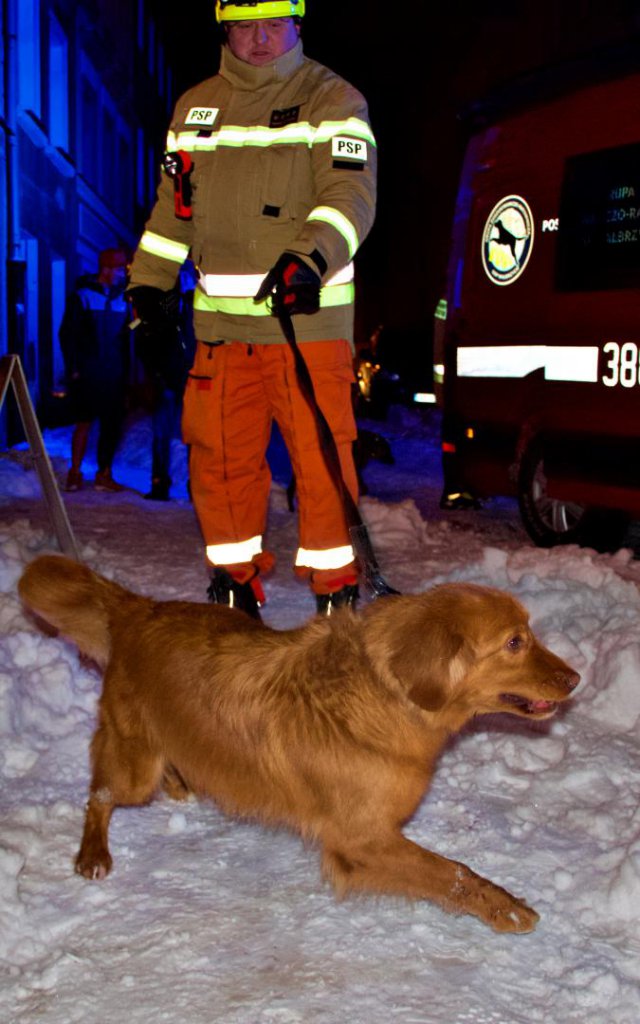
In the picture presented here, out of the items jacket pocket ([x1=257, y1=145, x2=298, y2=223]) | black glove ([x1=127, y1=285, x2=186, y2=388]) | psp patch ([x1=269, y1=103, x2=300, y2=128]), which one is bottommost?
black glove ([x1=127, y1=285, x2=186, y2=388])

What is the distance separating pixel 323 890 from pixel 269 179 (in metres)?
2.79

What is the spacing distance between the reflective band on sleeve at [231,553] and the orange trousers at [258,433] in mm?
15

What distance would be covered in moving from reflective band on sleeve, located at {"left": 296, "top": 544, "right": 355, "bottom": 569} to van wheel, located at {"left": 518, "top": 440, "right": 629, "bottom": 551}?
301 centimetres

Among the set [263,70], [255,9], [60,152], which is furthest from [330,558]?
[60,152]

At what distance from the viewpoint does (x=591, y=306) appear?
6.70 meters

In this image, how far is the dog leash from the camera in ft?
12.7

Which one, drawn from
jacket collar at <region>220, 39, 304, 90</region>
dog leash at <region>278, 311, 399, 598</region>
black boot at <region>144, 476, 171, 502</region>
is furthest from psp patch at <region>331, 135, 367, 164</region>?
black boot at <region>144, 476, 171, 502</region>

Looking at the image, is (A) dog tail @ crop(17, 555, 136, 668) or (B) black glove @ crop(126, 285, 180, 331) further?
(B) black glove @ crop(126, 285, 180, 331)

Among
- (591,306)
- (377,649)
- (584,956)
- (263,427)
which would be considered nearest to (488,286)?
(591,306)

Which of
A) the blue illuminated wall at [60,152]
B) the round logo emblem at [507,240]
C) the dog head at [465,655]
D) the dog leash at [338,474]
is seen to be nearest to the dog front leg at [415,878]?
the dog head at [465,655]

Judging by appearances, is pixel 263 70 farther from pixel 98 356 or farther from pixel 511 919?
pixel 98 356

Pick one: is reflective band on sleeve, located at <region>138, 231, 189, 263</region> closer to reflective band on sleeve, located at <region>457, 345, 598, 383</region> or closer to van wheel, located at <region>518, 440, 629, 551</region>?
reflective band on sleeve, located at <region>457, 345, 598, 383</region>

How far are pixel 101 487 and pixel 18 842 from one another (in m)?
7.26

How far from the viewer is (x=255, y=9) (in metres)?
4.22
